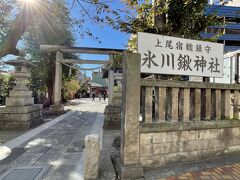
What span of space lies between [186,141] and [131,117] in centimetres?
143

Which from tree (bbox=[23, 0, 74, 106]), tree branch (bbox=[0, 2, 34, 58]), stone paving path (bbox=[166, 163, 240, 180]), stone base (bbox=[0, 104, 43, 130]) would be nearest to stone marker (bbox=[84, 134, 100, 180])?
stone paving path (bbox=[166, 163, 240, 180])

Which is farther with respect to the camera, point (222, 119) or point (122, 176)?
point (222, 119)

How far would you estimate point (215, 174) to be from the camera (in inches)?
124

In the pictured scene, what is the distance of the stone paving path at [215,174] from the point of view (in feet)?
9.90

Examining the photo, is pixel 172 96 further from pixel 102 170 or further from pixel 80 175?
pixel 80 175

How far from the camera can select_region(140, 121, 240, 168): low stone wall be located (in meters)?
3.20

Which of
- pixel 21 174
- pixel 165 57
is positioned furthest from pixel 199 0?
pixel 21 174

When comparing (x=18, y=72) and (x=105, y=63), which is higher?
(x=105, y=63)

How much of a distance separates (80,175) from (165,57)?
3.01 metres

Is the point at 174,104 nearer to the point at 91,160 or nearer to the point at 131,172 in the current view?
the point at 131,172

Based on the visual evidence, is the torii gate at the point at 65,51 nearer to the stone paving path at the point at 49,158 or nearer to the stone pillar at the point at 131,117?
the stone paving path at the point at 49,158

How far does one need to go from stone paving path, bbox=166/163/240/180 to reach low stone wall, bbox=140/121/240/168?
0.35 meters

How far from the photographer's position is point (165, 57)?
3549 millimetres

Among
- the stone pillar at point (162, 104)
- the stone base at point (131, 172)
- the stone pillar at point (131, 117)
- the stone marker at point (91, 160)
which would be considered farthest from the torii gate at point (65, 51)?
the stone base at point (131, 172)
